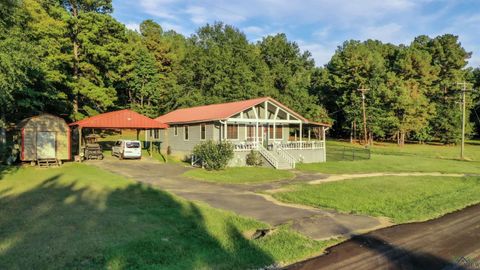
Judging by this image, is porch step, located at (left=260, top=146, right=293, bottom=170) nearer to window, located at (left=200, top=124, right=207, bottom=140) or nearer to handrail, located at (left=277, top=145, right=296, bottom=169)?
handrail, located at (left=277, top=145, right=296, bottom=169)

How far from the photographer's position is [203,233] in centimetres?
913

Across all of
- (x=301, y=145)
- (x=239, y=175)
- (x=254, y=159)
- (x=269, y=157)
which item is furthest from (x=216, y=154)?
(x=301, y=145)

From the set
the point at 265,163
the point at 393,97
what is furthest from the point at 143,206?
the point at 393,97

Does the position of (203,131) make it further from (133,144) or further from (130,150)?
(130,150)

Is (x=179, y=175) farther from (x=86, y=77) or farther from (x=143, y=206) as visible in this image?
(x=86, y=77)

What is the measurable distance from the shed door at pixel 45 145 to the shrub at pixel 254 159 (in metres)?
13.7

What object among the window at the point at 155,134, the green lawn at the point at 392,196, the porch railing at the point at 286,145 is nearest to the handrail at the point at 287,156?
the porch railing at the point at 286,145

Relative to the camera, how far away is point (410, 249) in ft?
27.2

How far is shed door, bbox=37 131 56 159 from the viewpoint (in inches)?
1013

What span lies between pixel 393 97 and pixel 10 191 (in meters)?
53.1

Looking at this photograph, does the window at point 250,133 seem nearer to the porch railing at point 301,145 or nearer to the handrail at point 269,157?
the porch railing at point 301,145

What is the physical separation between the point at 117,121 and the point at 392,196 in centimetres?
2212

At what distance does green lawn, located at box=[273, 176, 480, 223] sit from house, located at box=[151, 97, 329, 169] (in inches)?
373

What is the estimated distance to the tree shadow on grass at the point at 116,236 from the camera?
7129 mm
